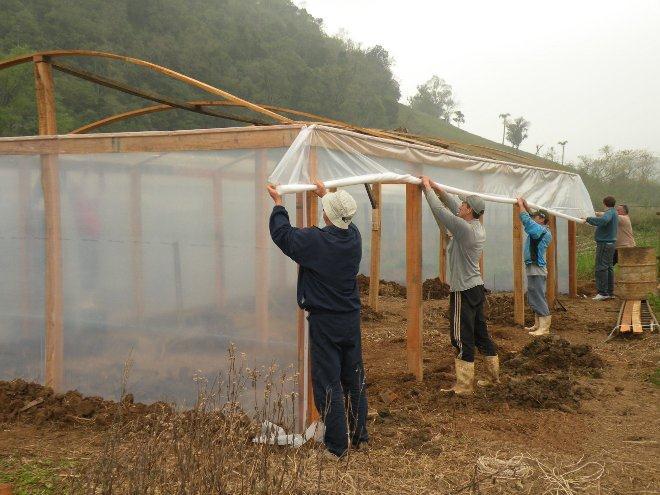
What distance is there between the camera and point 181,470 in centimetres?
294

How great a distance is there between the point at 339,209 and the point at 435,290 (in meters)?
8.66

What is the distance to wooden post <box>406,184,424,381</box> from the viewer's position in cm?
647

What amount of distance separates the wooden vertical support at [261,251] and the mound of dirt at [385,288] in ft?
25.0

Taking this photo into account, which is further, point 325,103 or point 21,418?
point 325,103

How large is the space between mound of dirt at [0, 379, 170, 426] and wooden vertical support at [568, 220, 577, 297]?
9.76 m

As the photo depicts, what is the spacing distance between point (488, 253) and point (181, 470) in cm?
1061

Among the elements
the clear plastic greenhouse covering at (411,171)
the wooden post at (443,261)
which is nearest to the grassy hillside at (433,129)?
the wooden post at (443,261)

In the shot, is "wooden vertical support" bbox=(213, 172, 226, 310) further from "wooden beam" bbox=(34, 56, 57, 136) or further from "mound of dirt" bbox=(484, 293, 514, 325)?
"mound of dirt" bbox=(484, 293, 514, 325)

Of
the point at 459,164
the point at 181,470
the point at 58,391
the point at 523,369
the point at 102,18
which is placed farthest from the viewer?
→ the point at 102,18

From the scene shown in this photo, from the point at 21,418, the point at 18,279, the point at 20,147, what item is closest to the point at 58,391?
the point at 21,418

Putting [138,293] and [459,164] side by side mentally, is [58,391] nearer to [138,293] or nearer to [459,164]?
[138,293]

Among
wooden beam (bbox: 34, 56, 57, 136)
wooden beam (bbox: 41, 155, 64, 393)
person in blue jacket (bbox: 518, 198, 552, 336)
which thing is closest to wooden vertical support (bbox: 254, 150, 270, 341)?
wooden beam (bbox: 41, 155, 64, 393)

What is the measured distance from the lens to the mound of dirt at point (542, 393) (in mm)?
6137

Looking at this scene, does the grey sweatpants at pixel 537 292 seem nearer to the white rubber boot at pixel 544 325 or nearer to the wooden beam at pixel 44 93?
the white rubber boot at pixel 544 325
